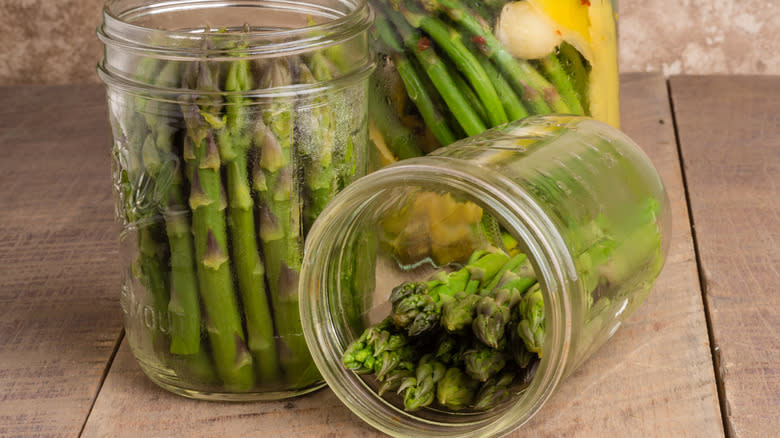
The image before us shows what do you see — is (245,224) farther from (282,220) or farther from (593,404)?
(593,404)

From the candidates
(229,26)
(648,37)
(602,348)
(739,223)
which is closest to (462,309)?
(602,348)

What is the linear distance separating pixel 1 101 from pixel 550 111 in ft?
2.65

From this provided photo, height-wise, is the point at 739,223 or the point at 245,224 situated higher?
the point at 245,224

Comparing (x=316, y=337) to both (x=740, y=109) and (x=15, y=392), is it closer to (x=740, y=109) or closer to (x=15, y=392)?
(x=15, y=392)

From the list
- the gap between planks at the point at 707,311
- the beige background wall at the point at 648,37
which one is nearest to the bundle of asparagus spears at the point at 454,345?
the gap between planks at the point at 707,311

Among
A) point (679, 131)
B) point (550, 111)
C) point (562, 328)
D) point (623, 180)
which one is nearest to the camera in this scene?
point (562, 328)

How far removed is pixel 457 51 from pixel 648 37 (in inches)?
30.3

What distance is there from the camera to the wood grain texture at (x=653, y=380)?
0.53 meters

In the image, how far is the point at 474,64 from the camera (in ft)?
2.13

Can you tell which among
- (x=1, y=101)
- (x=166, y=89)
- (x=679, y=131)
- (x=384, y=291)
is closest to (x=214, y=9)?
(x=166, y=89)

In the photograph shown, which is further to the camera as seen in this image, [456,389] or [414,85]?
[414,85]

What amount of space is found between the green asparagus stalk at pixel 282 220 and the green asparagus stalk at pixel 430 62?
0.17m

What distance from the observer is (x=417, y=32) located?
645 millimetres

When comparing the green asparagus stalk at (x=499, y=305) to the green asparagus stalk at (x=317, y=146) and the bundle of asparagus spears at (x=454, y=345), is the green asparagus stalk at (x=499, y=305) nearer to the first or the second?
the bundle of asparagus spears at (x=454, y=345)
